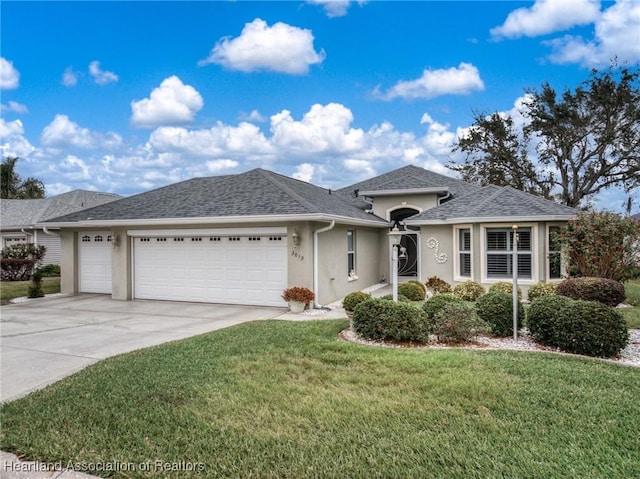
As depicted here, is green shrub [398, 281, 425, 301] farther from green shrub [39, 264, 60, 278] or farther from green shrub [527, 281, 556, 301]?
green shrub [39, 264, 60, 278]

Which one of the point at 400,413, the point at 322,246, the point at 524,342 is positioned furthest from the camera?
the point at 322,246

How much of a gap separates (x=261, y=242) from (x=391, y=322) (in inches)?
232

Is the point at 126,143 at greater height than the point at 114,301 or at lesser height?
greater

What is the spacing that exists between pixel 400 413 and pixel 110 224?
12.2 meters

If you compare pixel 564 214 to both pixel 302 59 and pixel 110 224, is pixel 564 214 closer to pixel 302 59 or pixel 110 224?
pixel 302 59

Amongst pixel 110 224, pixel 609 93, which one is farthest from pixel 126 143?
pixel 609 93

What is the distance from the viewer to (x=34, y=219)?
2273 cm

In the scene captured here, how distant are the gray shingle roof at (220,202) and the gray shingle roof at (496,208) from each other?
123 inches

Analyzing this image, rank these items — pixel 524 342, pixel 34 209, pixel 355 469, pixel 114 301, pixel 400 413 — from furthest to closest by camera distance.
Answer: pixel 34 209
pixel 114 301
pixel 524 342
pixel 400 413
pixel 355 469

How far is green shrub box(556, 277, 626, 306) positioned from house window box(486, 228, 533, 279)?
8.66 ft

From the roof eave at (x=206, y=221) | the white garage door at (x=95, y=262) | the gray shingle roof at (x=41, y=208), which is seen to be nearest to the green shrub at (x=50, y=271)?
the gray shingle roof at (x=41, y=208)

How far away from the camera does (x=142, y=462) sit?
343 centimetres

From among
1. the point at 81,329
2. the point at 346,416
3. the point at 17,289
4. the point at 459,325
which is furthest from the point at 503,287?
the point at 17,289

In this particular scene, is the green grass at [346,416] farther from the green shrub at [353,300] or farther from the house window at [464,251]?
the house window at [464,251]
